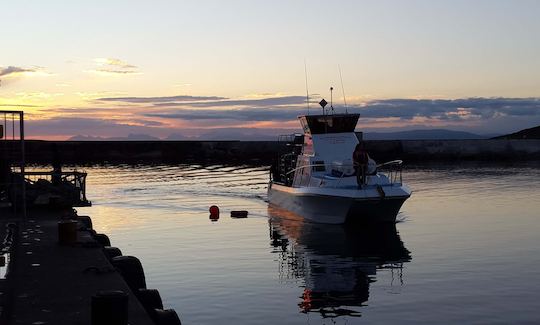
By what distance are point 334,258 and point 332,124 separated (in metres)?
12.8

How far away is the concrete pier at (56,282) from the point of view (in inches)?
418

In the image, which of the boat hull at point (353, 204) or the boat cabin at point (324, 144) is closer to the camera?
Result: the boat hull at point (353, 204)

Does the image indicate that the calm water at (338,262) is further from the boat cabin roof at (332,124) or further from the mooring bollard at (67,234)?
the boat cabin roof at (332,124)

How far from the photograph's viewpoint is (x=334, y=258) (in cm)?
2417

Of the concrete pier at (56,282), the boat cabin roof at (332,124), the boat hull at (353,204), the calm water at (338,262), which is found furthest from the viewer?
the boat cabin roof at (332,124)

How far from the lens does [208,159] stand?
118m

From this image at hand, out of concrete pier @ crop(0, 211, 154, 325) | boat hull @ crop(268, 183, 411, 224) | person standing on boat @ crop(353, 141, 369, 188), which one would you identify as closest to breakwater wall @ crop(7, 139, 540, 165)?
boat hull @ crop(268, 183, 411, 224)

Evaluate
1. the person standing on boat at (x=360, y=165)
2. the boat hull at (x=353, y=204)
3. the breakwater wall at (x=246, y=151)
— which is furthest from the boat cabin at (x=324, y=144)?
the breakwater wall at (x=246, y=151)

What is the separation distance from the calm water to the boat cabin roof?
5096 millimetres

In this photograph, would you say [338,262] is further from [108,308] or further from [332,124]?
[108,308]

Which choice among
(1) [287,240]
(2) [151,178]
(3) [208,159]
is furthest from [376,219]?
(3) [208,159]

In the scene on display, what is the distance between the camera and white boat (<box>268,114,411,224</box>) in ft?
98.9

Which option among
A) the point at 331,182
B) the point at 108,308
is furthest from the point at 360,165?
the point at 108,308

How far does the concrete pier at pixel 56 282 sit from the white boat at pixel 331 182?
14.5 m
